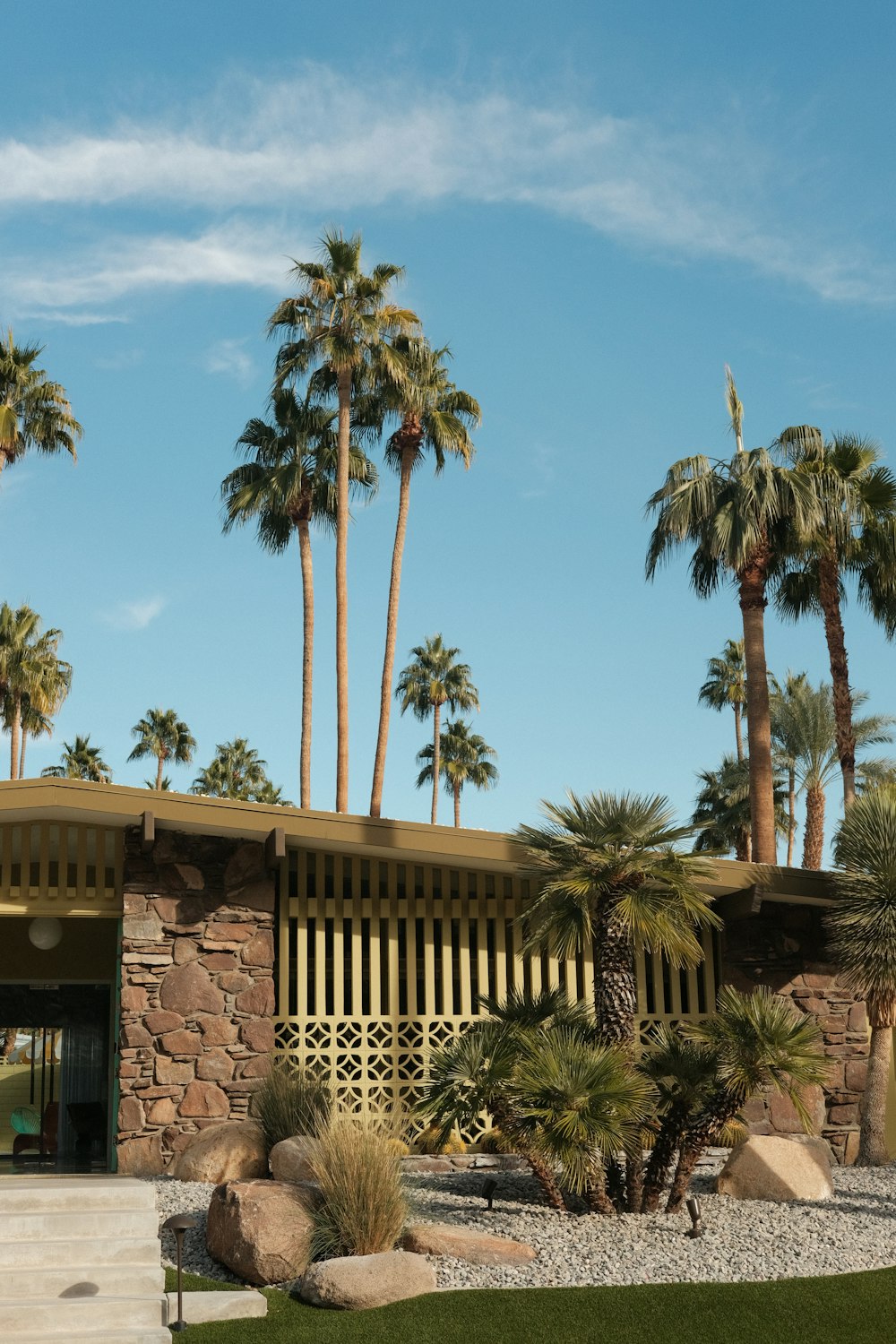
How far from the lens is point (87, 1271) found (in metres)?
9.19

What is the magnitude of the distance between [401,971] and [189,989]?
2.63m

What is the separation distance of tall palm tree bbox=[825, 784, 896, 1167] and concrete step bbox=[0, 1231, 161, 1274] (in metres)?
7.38

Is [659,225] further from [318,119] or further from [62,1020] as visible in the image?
[62,1020]

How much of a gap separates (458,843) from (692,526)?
11.1 m

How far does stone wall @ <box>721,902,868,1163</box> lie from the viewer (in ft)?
47.6

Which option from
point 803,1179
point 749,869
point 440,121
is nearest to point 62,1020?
point 749,869

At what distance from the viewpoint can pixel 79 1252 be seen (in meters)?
9.50

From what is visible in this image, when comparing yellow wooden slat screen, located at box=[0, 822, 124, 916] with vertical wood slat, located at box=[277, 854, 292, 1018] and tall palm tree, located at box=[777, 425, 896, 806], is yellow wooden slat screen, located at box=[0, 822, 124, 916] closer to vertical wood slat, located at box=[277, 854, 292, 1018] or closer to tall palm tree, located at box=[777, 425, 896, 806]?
vertical wood slat, located at box=[277, 854, 292, 1018]

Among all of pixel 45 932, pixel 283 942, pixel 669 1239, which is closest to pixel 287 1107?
pixel 283 942

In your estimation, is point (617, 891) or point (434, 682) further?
point (434, 682)

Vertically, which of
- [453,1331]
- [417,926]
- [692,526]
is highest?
[692,526]

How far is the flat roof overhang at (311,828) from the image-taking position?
13383 millimetres

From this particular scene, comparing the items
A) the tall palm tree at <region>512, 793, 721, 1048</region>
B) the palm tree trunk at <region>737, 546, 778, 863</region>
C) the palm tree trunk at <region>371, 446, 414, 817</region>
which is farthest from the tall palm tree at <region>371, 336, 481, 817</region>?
the tall palm tree at <region>512, 793, 721, 1048</region>

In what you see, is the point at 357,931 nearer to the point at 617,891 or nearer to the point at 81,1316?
the point at 617,891
